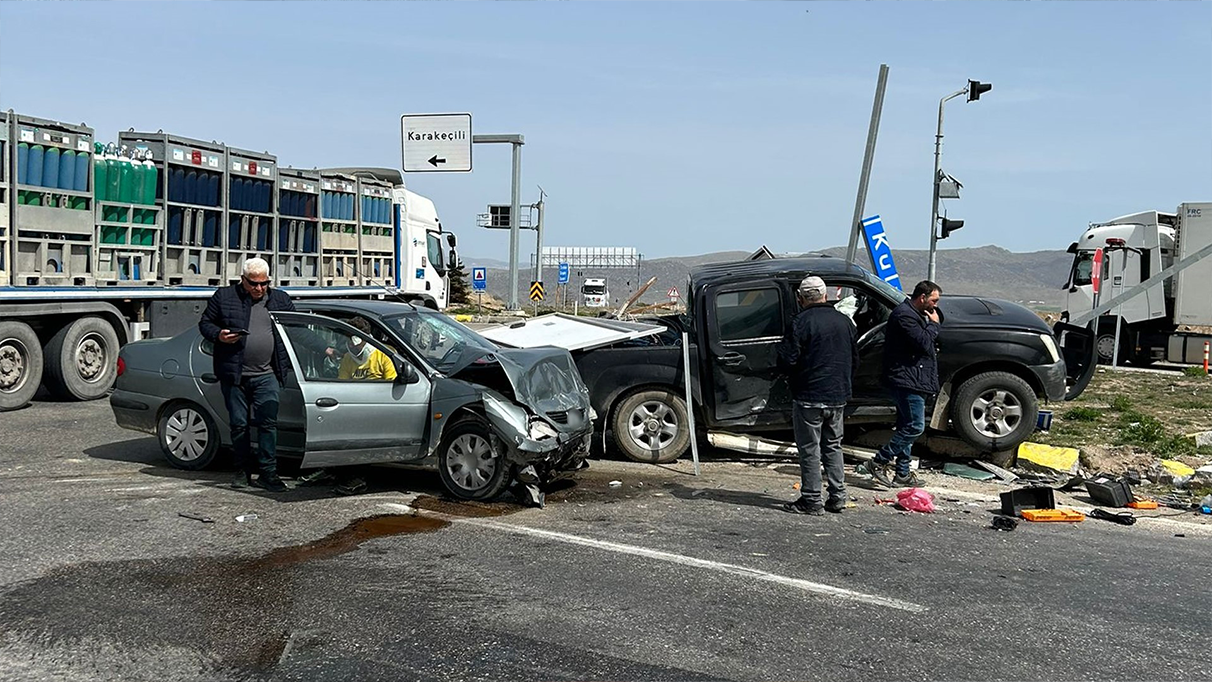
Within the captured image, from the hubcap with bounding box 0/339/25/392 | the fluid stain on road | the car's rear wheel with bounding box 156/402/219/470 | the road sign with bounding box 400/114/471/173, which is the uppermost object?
the road sign with bounding box 400/114/471/173

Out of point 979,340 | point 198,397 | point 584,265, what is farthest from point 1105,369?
point 584,265

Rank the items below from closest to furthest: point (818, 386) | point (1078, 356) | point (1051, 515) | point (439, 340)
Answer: point (1051, 515) < point (818, 386) < point (439, 340) < point (1078, 356)

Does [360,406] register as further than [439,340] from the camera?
No

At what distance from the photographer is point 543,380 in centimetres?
878

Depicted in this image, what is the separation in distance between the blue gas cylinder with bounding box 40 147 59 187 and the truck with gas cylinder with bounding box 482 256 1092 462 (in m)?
6.40

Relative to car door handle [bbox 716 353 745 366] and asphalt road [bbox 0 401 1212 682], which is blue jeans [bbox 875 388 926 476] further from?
car door handle [bbox 716 353 745 366]

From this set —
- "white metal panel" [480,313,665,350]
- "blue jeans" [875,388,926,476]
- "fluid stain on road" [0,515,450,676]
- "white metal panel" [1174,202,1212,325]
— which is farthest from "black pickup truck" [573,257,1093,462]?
"white metal panel" [1174,202,1212,325]

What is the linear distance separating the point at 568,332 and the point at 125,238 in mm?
7123

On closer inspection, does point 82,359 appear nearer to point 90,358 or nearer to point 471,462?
point 90,358

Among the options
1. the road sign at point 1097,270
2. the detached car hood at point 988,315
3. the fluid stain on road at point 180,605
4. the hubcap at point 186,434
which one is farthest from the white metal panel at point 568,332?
the road sign at point 1097,270

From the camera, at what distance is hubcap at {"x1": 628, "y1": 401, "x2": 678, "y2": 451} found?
10492 millimetres

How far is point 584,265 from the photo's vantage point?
10312 cm

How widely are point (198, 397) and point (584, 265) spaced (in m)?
94.2

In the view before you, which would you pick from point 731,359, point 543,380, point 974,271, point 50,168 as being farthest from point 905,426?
point 974,271
